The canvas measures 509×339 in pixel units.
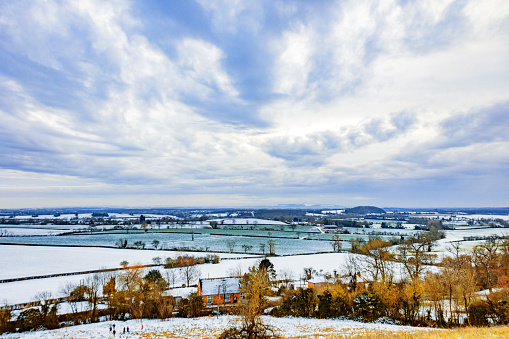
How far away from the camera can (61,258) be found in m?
64.8

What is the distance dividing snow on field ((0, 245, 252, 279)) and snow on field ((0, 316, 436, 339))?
33.3m

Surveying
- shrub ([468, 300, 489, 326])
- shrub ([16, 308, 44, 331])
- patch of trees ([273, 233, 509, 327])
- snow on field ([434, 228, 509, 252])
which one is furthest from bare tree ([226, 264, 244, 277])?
snow on field ([434, 228, 509, 252])

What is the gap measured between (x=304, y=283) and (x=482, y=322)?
23.3m

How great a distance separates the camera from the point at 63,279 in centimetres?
4600

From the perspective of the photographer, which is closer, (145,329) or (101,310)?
(145,329)

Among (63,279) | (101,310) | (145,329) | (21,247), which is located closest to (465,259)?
(145,329)

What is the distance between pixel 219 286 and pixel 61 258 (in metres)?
50.4

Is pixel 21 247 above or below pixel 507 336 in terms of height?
below

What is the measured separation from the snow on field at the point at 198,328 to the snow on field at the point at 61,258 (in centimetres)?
3333

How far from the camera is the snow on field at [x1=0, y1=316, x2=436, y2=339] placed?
73.2 feet

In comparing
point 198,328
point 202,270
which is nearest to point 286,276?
point 202,270

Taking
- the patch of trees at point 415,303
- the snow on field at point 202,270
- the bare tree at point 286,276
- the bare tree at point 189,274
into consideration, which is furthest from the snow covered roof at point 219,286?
the bare tree at point 286,276

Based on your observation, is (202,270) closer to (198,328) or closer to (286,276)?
(286,276)

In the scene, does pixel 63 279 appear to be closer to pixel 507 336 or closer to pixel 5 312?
pixel 5 312
